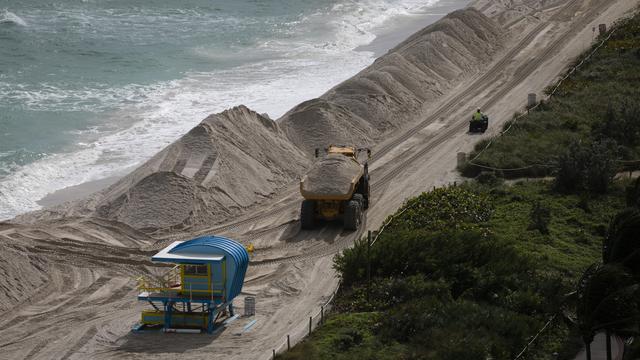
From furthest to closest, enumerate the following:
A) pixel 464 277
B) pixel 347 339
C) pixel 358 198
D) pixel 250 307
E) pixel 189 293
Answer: pixel 358 198, pixel 250 307, pixel 464 277, pixel 189 293, pixel 347 339

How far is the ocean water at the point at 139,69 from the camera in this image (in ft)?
171

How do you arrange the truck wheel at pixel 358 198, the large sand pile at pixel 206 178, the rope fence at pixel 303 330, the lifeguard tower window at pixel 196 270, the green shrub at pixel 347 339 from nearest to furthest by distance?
the green shrub at pixel 347 339 → the rope fence at pixel 303 330 → the lifeguard tower window at pixel 196 270 → the truck wheel at pixel 358 198 → the large sand pile at pixel 206 178

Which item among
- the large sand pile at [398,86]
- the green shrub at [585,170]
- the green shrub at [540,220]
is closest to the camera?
the green shrub at [540,220]

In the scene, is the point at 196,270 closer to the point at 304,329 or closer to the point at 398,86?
the point at 304,329

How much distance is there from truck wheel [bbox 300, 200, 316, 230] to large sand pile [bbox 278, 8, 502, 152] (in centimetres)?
1016

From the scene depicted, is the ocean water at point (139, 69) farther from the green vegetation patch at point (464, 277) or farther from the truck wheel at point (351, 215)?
the green vegetation patch at point (464, 277)

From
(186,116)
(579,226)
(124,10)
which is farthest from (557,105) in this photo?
(124,10)

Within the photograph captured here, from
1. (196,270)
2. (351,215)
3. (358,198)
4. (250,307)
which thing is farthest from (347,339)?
(358,198)

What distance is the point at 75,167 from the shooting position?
49719mm

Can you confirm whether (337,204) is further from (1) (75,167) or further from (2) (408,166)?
(1) (75,167)

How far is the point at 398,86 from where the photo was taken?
5450 centimetres

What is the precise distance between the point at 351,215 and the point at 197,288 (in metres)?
8.68

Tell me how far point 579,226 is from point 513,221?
2.26 metres

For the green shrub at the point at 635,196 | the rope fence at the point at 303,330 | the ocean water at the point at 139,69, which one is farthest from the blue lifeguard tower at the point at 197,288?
the ocean water at the point at 139,69
